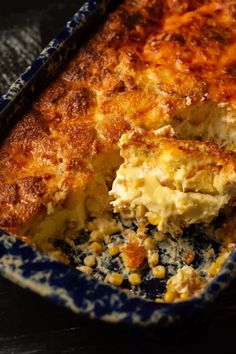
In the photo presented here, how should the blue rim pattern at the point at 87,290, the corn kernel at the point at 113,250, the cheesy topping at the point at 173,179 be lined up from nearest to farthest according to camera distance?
1. the blue rim pattern at the point at 87,290
2. the cheesy topping at the point at 173,179
3. the corn kernel at the point at 113,250

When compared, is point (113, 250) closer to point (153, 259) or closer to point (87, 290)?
point (153, 259)

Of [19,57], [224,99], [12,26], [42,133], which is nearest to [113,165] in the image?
[42,133]

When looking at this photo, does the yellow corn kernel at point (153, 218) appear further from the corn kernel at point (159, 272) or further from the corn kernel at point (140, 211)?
the corn kernel at point (159, 272)

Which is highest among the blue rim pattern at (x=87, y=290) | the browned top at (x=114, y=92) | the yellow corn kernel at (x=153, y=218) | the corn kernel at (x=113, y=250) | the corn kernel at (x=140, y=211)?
the browned top at (x=114, y=92)

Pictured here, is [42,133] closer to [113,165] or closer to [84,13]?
[113,165]

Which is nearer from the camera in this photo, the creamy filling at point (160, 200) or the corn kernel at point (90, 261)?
the creamy filling at point (160, 200)

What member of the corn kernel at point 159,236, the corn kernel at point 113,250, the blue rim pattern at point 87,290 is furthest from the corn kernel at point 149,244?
the blue rim pattern at point 87,290
